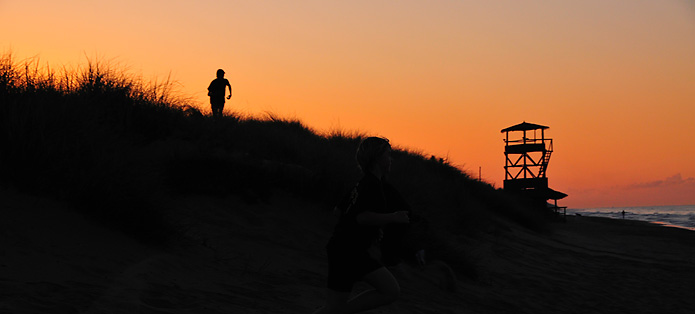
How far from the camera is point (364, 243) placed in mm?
4223

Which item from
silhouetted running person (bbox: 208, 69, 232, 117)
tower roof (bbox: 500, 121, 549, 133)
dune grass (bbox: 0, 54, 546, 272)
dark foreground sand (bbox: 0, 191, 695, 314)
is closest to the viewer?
dark foreground sand (bbox: 0, 191, 695, 314)

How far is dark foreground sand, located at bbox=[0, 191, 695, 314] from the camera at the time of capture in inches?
219

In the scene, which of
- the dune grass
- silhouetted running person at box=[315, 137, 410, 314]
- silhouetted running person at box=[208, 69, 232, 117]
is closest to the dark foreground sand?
the dune grass

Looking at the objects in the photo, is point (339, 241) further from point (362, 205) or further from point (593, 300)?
point (593, 300)

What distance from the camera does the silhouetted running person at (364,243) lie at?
4.14 meters

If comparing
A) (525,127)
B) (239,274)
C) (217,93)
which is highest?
(525,127)

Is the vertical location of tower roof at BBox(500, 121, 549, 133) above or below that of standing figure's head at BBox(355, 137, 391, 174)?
above

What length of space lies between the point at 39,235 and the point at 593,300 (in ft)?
24.5

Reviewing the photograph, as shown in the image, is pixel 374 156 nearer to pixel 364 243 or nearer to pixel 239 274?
pixel 364 243

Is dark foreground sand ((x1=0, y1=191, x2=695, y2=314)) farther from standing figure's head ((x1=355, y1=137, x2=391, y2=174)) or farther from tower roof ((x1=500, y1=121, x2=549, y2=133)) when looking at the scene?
tower roof ((x1=500, y1=121, x2=549, y2=133))

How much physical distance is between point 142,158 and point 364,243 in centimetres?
513

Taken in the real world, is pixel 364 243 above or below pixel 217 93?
below

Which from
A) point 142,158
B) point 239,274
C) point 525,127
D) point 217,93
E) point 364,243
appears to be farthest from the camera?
point 525,127

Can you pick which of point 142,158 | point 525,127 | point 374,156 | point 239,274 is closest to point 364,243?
point 374,156
